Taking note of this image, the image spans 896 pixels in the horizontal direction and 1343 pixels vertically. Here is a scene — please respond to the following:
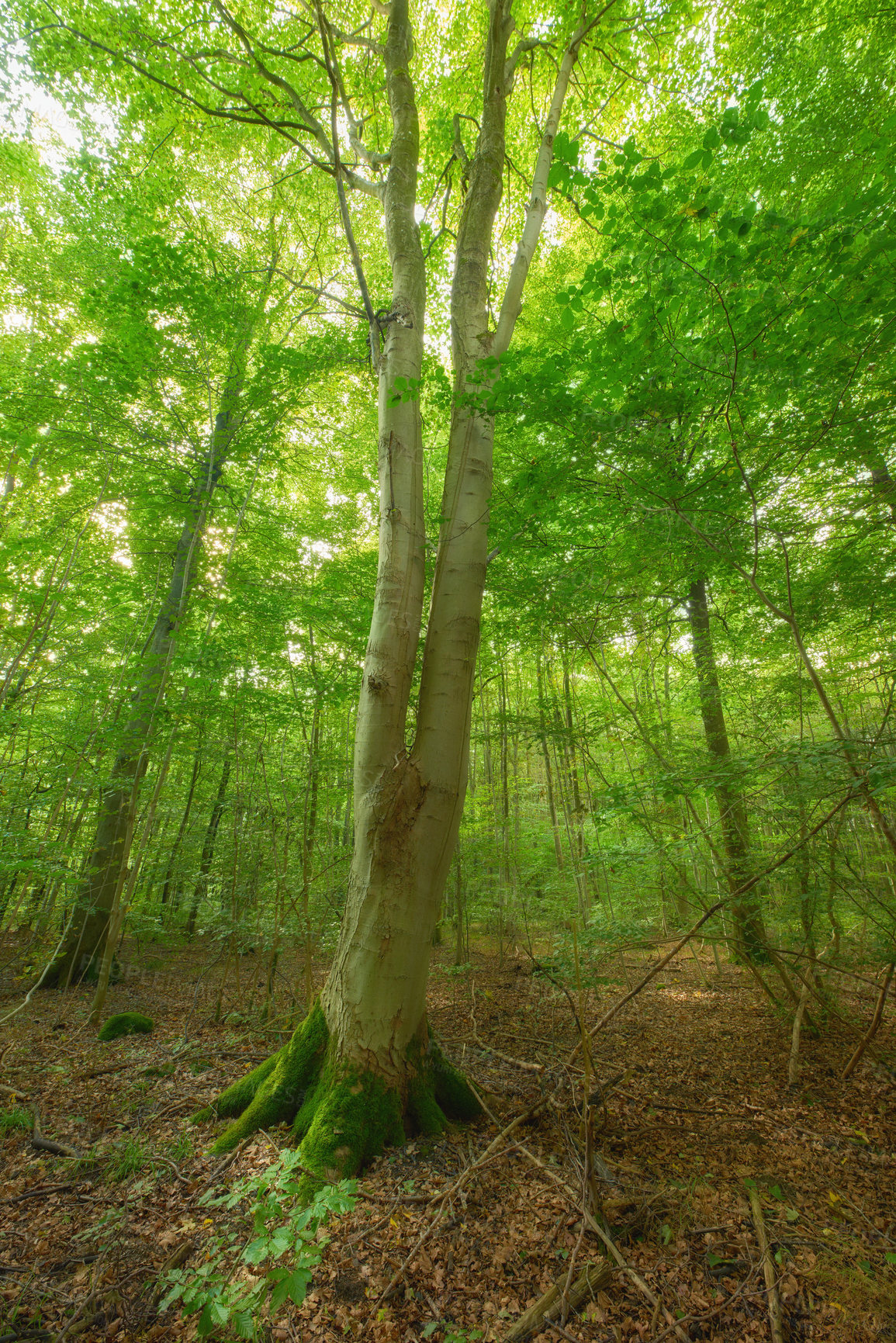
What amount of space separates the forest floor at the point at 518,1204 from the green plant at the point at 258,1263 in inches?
4.6

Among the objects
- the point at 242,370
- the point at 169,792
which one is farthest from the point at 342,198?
→ the point at 169,792

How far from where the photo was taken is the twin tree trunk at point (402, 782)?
2.68m

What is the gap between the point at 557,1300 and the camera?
5.79ft

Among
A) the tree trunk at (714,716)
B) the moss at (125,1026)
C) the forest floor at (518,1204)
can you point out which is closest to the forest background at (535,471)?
the tree trunk at (714,716)

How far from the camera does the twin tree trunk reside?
2.68 metres

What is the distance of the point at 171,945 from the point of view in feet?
35.2

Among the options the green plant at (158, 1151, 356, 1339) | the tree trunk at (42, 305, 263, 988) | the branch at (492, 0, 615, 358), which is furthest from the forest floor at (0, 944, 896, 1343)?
the branch at (492, 0, 615, 358)

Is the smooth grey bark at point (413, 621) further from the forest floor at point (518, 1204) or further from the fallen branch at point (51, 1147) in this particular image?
the fallen branch at point (51, 1147)

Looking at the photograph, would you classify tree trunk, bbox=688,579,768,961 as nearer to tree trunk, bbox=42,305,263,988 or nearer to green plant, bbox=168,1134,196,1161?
green plant, bbox=168,1134,196,1161

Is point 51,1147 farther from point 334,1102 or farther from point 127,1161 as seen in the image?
point 334,1102

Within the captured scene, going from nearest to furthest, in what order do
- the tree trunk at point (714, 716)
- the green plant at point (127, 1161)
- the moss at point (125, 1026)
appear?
the green plant at point (127, 1161) → the tree trunk at point (714, 716) → the moss at point (125, 1026)

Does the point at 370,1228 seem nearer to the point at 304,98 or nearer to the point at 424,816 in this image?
the point at 424,816

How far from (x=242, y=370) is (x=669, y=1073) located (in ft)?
27.5

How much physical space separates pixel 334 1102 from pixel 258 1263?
0.93 m
